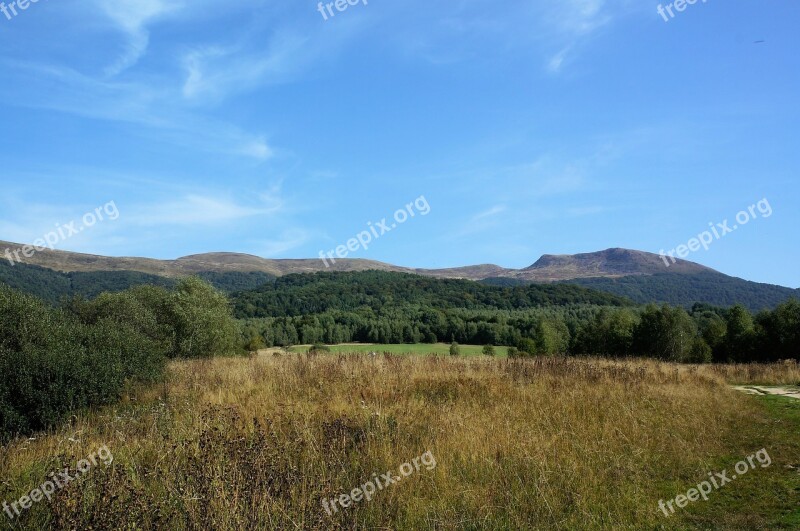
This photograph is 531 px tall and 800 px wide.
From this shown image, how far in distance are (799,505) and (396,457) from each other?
16.1 ft

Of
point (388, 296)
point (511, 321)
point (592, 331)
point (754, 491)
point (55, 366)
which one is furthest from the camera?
point (388, 296)

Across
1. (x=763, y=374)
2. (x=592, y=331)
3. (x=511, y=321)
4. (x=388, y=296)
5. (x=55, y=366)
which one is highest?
(x=388, y=296)

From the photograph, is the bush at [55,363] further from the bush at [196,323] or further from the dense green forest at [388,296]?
the dense green forest at [388,296]

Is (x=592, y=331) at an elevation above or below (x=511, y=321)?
below

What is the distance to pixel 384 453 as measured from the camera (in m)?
6.58

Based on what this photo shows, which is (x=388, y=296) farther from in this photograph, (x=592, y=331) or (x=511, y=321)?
(x=592, y=331)

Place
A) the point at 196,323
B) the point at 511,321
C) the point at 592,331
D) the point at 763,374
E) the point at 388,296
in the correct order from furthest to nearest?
the point at 388,296 < the point at 511,321 < the point at 592,331 < the point at 196,323 < the point at 763,374

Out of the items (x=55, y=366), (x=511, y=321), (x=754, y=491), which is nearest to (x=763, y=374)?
(x=754, y=491)

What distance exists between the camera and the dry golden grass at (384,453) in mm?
4848

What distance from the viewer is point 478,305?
7087 inches

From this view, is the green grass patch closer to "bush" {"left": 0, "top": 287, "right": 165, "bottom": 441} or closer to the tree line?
"bush" {"left": 0, "top": 287, "right": 165, "bottom": 441}

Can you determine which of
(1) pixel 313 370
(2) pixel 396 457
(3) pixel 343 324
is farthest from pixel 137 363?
(3) pixel 343 324

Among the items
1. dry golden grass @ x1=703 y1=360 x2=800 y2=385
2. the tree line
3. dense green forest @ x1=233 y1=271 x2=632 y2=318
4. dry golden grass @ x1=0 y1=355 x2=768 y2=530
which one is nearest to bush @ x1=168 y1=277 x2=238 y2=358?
the tree line

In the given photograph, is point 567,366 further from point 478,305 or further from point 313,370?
point 478,305
